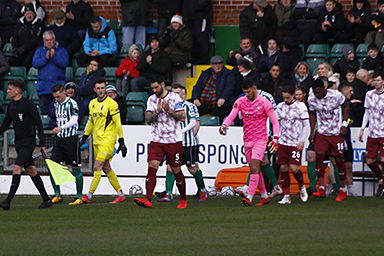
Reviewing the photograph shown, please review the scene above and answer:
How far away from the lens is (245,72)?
17891 millimetres

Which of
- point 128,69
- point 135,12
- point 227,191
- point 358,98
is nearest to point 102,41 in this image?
point 135,12

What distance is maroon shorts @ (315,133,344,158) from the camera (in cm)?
1695

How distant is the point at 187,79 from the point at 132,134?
2675 mm

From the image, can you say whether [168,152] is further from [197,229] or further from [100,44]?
[100,44]

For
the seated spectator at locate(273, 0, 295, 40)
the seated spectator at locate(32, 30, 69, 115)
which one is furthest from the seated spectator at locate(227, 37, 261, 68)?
the seated spectator at locate(32, 30, 69, 115)

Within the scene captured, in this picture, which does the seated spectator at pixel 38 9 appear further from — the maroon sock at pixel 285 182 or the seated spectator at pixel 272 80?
the maroon sock at pixel 285 182

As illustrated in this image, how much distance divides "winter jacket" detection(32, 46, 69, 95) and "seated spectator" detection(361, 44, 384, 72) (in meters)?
6.62

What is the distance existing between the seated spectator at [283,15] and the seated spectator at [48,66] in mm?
4718

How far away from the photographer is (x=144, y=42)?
22641mm

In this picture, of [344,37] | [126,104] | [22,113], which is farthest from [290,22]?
[22,113]

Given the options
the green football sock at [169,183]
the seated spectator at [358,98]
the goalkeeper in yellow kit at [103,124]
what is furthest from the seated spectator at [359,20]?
the goalkeeper in yellow kit at [103,124]

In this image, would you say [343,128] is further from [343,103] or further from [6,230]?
[6,230]

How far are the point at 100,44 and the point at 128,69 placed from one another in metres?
1.09

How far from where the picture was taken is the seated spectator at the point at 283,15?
21453 millimetres
